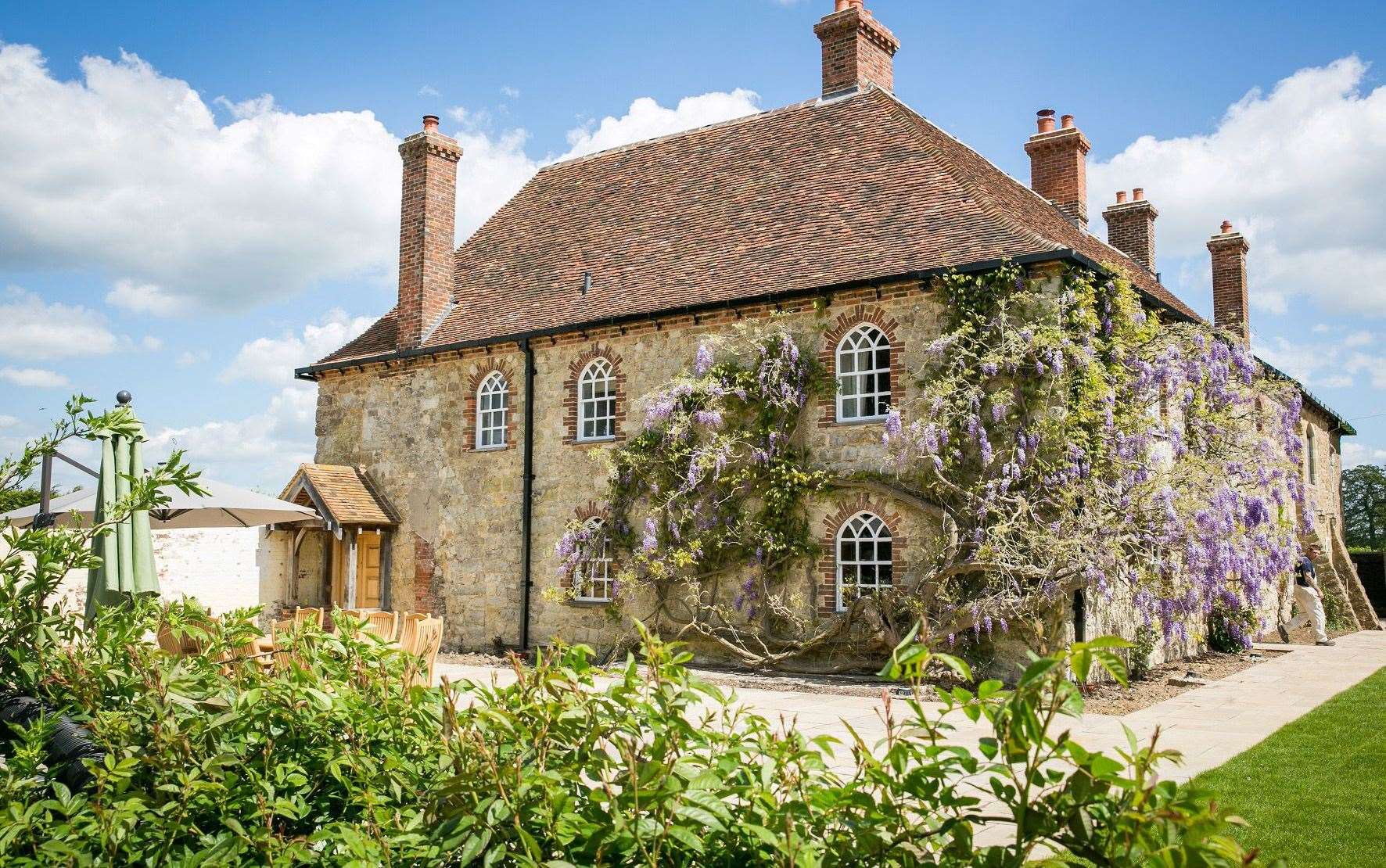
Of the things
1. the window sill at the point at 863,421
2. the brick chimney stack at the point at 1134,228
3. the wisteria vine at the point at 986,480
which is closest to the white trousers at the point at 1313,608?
the wisteria vine at the point at 986,480

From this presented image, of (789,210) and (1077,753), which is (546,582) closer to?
(789,210)

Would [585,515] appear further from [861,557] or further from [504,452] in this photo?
[861,557]

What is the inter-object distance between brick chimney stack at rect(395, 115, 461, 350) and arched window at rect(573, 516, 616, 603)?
18.4 ft

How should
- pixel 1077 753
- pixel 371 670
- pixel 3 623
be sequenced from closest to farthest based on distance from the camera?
1. pixel 1077 753
2. pixel 371 670
3. pixel 3 623

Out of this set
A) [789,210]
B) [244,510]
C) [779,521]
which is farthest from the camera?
[789,210]

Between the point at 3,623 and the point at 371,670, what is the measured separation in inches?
74.4

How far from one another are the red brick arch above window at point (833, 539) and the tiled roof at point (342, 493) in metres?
8.38

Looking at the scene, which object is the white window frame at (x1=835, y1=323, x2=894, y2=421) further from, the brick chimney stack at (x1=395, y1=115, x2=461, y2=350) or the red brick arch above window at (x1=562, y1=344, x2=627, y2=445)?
the brick chimney stack at (x1=395, y1=115, x2=461, y2=350)

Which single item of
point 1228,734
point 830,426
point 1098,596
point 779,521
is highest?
point 830,426

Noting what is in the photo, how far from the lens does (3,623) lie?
4234 mm

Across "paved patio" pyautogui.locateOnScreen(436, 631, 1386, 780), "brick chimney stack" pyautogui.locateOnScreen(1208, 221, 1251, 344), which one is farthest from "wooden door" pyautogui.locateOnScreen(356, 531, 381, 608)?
"brick chimney stack" pyautogui.locateOnScreen(1208, 221, 1251, 344)

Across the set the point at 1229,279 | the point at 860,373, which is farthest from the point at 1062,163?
the point at 860,373

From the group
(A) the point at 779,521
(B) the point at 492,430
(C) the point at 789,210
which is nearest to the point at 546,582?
(B) the point at 492,430

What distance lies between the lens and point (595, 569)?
16.1m
